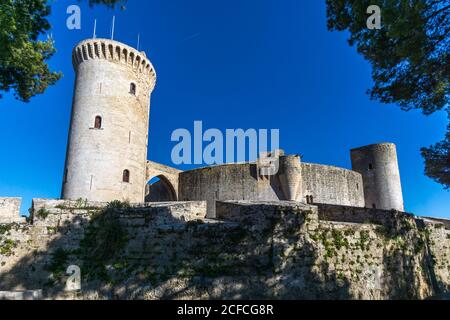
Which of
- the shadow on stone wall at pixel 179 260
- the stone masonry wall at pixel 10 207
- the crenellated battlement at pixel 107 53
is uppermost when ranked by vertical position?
the crenellated battlement at pixel 107 53

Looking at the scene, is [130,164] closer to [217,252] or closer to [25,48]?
[25,48]

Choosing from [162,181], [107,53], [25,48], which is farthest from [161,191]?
[25,48]

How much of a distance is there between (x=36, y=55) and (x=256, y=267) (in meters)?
9.53

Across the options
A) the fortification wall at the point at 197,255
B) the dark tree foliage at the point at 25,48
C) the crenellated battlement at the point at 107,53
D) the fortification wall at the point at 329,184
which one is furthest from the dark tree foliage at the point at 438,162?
the crenellated battlement at the point at 107,53

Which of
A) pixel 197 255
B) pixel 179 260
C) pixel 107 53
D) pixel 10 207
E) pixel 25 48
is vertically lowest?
pixel 179 260

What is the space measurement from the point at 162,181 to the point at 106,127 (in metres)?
9.66

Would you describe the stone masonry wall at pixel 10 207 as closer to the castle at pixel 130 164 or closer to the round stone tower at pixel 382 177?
the castle at pixel 130 164

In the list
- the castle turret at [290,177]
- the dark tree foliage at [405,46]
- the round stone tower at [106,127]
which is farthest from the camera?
the castle turret at [290,177]

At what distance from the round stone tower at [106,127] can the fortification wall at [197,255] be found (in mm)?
8683

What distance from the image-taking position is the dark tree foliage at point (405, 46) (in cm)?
667

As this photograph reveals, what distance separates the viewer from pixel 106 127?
17203mm
